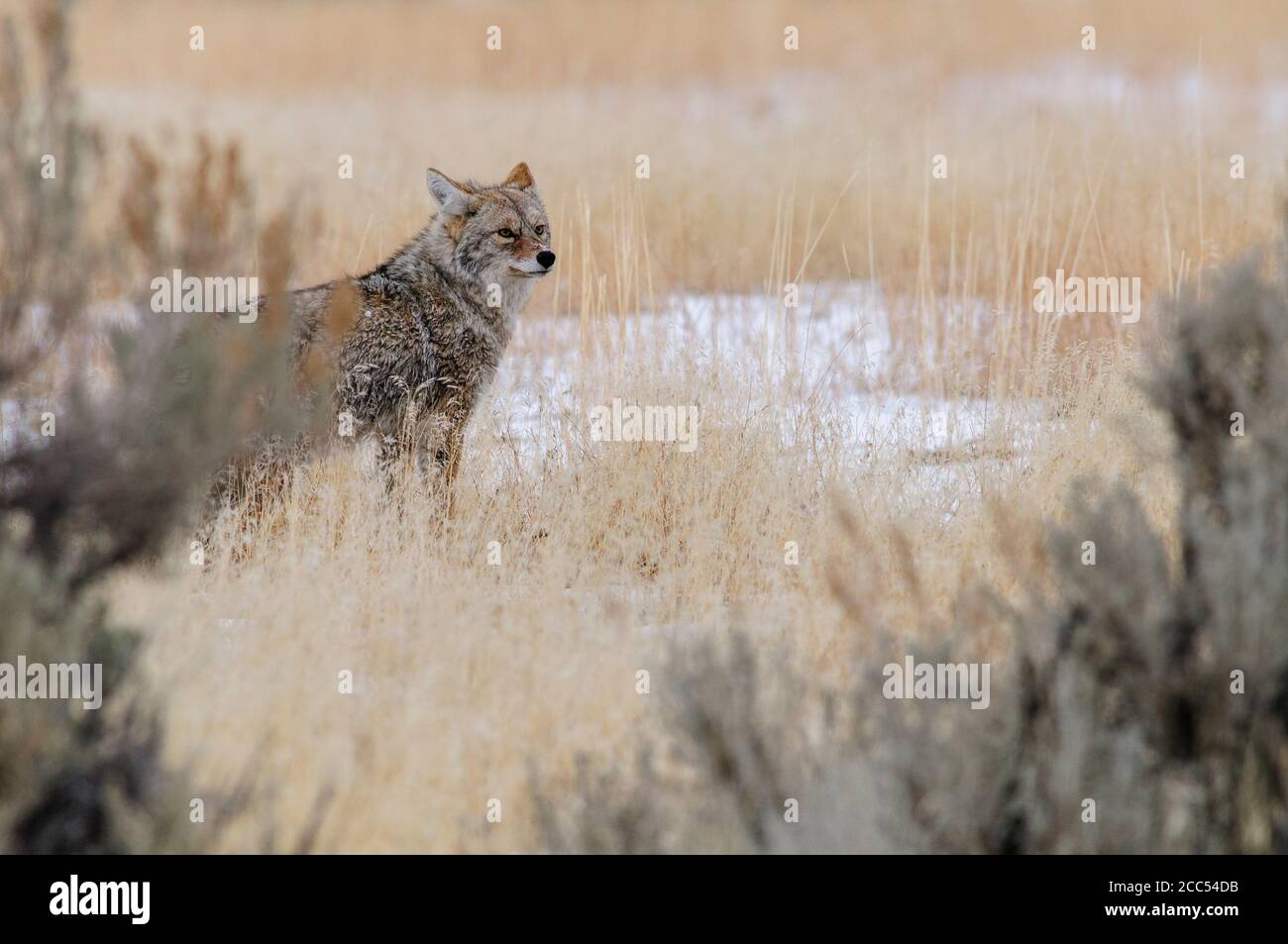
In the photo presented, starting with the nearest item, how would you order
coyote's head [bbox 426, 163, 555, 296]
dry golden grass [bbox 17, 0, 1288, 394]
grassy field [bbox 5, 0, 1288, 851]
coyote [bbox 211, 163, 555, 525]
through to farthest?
grassy field [bbox 5, 0, 1288, 851]
coyote [bbox 211, 163, 555, 525]
coyote's head [bbox 426, 163, 555, 296]
dry golden grass [bbox 17, 0, 1288, 394]

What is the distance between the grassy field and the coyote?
0.21 m

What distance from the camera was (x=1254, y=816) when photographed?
10.2 ft

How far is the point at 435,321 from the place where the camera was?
630 centimetres

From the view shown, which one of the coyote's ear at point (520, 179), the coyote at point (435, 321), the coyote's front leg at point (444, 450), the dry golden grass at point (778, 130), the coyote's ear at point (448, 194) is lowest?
the coyote's front leg at point (444, 450)

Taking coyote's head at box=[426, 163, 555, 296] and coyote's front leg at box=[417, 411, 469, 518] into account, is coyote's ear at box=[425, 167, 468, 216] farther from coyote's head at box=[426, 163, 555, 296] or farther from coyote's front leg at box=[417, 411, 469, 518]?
coyote's front leg at box=[417, 411, 469, 518]

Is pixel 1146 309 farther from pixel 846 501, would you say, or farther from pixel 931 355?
pixel 846 501

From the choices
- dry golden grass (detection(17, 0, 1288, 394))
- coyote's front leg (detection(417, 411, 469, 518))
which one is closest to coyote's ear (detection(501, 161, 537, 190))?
dry golden grass (detection(17, 0, 1288, 394))

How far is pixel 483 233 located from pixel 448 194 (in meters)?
0.25

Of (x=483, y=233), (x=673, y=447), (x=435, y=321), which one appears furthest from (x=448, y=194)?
(x=673, y=447)

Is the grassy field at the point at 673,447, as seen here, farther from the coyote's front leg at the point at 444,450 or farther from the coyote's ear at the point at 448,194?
the coyote's ear at the point at 448,194

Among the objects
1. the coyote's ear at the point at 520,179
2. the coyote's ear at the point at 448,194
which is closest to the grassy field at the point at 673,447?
the coyote's ear at the point at 520,179

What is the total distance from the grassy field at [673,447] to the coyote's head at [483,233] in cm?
55

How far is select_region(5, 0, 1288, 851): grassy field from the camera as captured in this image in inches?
155

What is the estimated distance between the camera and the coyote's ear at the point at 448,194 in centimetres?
654
